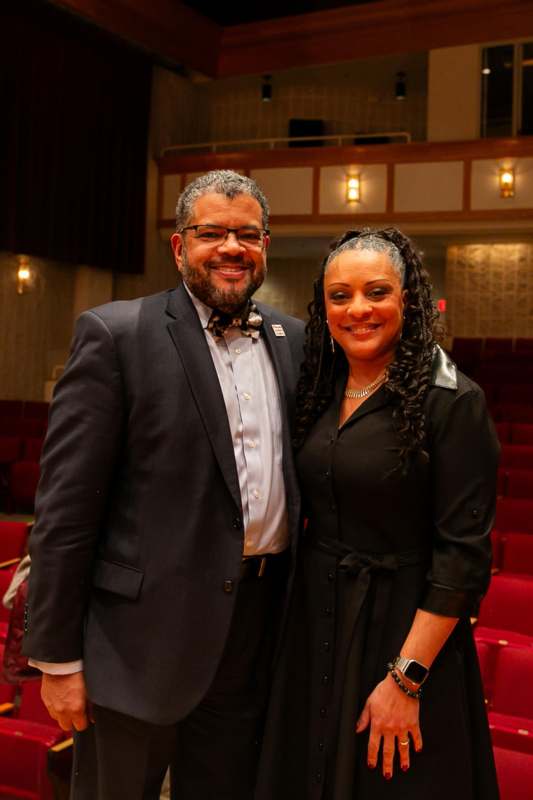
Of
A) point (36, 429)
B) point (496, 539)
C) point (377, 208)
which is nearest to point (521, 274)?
point (377, 208)

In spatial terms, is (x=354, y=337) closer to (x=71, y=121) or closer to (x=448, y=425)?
(x=448, y=425)

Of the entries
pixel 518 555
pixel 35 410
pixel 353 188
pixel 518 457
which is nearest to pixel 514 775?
pixel 518 555

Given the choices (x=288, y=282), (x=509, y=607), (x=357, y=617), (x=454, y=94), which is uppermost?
(x=454, y=94)

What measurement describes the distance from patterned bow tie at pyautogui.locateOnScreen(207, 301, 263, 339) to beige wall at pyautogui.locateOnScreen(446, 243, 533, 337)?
972cm

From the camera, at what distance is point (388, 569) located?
4.68ft

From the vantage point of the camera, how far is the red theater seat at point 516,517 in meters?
4.50

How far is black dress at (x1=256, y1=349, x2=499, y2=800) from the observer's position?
4.54 feet

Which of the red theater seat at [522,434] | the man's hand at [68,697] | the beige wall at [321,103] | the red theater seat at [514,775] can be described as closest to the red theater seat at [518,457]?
the red theater seat at [522,434]

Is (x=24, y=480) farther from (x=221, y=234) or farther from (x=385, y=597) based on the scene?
(x=385, y=597)

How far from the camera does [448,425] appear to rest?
138 centimetres

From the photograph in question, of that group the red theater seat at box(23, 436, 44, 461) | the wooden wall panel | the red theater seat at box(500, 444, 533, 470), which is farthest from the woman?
the wooden wall panel

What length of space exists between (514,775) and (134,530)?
1068mm

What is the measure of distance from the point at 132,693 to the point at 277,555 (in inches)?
14.1

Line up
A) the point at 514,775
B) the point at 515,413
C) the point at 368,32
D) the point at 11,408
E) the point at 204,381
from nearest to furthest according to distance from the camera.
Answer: the point at 204,381
the point at 514,775
the point at 515,413
the point at 11,408
the point at 368,32
